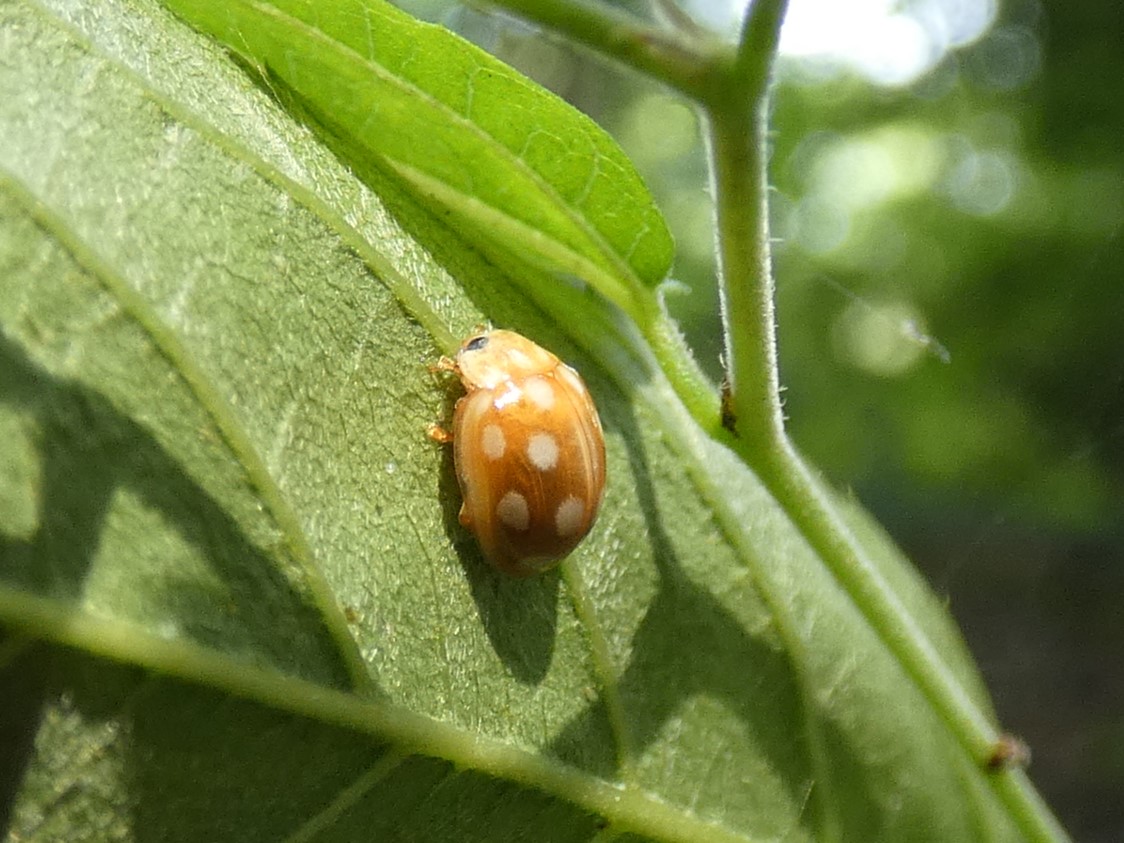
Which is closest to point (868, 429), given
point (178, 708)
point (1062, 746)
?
point (1062, 746)

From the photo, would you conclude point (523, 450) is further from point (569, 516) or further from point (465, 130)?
point (465, 130)

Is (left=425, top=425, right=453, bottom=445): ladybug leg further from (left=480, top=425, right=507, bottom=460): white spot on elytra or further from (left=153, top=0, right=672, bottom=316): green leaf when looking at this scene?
(left=153, top=0, right=672, bottom=316): green leaf

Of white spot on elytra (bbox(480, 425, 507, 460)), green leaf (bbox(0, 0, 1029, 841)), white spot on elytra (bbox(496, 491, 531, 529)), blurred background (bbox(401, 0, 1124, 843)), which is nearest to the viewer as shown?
green leaf (bbox(0, 0, 1029, 841))

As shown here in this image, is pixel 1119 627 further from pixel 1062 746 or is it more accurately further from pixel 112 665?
pixel 112 665

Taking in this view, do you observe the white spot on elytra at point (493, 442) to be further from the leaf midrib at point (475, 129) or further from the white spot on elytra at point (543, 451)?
the leaf midrib at point (475, 129)

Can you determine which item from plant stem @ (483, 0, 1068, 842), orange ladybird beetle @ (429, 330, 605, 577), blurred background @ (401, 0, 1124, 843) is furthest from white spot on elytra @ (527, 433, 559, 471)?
blurred background @ (401, 0, 1124, 843)

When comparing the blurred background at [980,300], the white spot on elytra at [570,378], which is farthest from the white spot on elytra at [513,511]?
the blurred background at [980,300]
